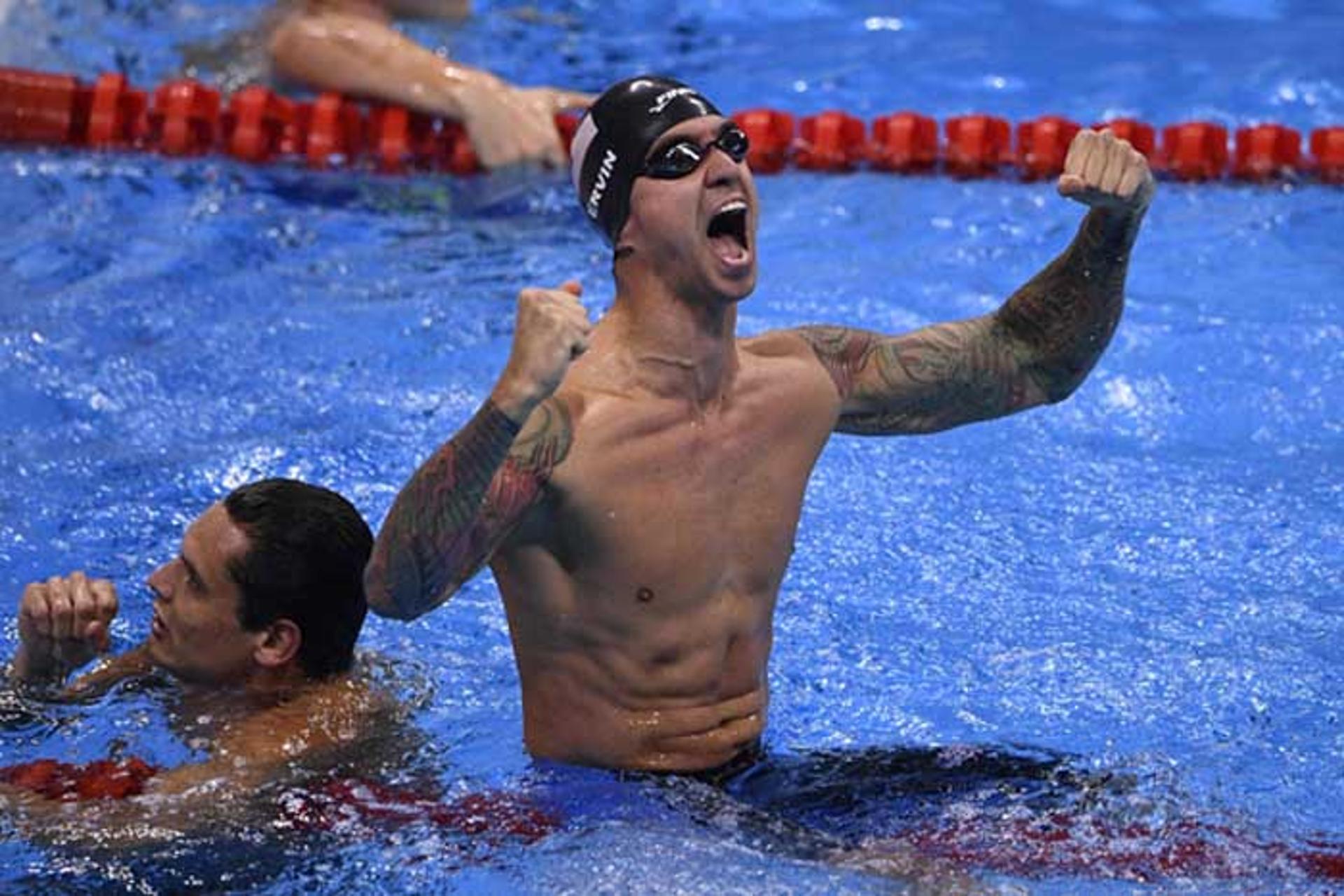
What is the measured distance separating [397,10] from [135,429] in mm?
3087

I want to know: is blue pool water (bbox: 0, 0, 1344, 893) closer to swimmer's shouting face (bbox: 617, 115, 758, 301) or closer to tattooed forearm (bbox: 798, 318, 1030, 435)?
tattooed forearm (bbox: 798, 318, 1030, 435)

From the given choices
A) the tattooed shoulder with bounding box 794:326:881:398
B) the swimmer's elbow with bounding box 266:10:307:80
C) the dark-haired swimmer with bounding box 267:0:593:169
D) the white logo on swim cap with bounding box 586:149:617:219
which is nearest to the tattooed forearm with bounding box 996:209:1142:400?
the tattooed shoulder with bounding box 794:326:881:398

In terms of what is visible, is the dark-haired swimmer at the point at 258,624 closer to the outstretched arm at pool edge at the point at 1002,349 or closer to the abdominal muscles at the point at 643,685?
the abdominal muscles at the point at 643,685

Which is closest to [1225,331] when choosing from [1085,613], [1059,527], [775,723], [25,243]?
[1059,527]

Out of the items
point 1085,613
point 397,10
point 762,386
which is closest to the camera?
point 762,386

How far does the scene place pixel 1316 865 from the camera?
3289 mm

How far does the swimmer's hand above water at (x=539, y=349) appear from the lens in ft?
9.59

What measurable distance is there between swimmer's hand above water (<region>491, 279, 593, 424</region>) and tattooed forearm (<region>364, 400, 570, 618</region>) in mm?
28

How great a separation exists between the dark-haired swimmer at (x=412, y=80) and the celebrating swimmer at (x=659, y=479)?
3.51m

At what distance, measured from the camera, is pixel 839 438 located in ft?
18.3

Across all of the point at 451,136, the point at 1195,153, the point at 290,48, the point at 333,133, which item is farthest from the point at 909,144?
the point at 290,48

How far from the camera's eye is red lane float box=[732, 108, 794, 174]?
7.04 m

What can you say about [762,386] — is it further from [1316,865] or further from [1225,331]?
[1225,331]

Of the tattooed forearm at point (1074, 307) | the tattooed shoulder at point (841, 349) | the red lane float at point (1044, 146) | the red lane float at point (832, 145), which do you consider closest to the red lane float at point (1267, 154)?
the red lane float at point (1044, 146)
